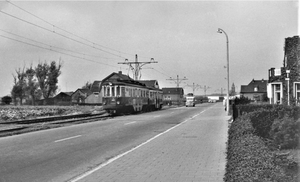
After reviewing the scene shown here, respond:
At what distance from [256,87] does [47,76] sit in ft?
204

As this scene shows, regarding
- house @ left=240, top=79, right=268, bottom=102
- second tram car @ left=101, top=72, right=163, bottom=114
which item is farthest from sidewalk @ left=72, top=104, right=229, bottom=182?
house @ left=240, top=79, right=268, bottom=102

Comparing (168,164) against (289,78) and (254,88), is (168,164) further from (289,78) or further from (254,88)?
(254,88)

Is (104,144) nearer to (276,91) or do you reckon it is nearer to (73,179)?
(73,179)

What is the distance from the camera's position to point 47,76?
75.5 m

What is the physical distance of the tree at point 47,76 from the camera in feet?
245

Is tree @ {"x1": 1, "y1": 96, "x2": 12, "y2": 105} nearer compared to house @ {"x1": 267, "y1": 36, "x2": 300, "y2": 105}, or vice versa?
house @ {"x1": 267, "y1": 36, "x2": 300, "y2": 105}

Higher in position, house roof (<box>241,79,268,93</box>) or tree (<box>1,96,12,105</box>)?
house roof (<box>241,79,268,93</box>)

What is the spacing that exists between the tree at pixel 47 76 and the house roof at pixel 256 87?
58844 millimetres

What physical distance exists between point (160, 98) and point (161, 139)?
129 ft

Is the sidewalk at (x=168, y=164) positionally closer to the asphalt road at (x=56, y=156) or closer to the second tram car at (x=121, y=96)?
the asphalt road at (x=56, y=156)

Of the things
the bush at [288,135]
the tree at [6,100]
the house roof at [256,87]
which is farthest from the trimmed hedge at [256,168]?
the house roof at [256,87]

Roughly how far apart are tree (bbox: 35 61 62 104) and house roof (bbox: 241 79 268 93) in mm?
58844

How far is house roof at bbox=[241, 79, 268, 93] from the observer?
10238 cm

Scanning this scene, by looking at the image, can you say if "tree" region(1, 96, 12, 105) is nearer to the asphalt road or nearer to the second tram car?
the second tram car
